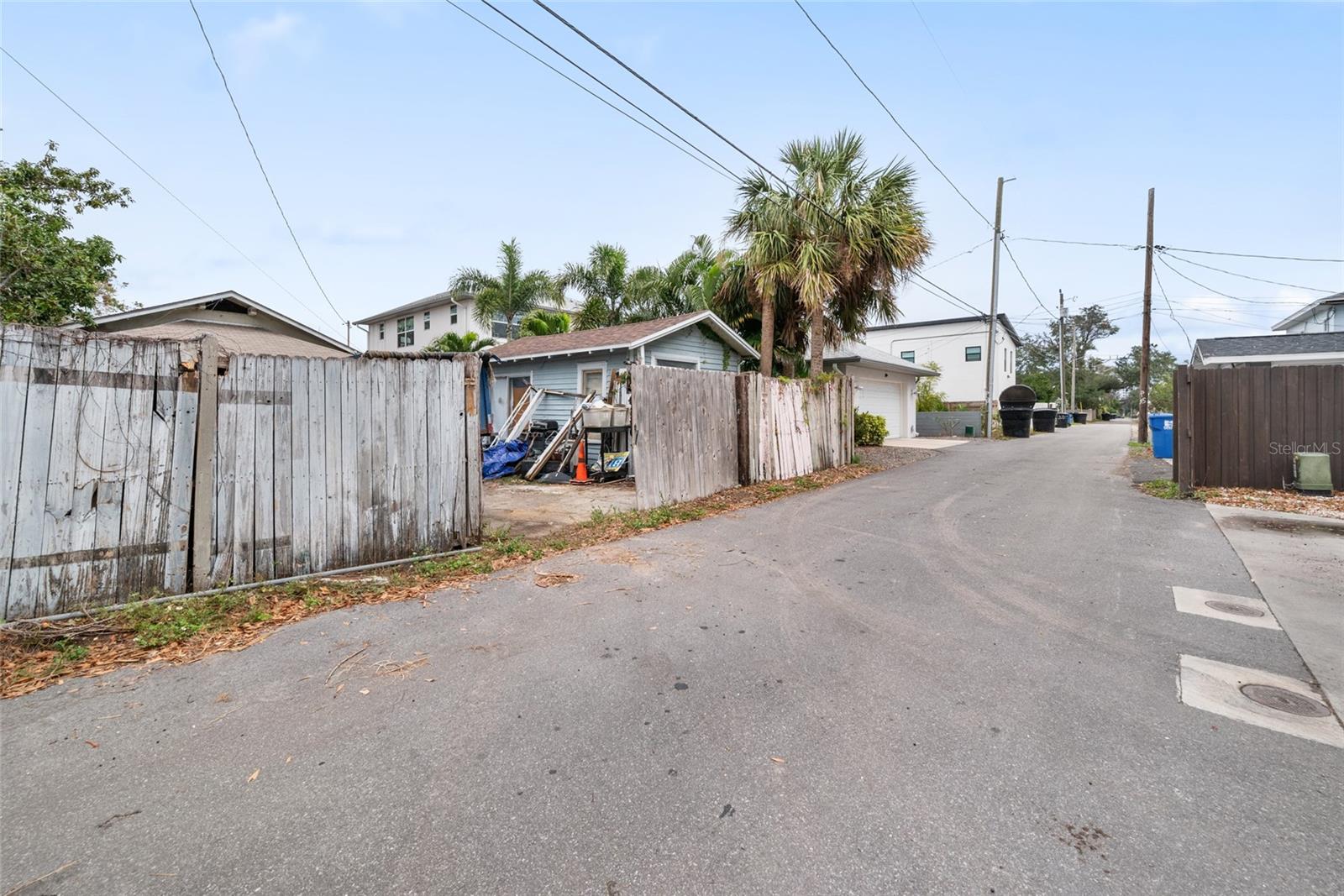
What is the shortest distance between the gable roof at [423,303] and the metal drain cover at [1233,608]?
24.0 meters

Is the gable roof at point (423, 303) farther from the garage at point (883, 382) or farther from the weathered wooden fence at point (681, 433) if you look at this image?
the weathered wooden fence at point (681, 433)

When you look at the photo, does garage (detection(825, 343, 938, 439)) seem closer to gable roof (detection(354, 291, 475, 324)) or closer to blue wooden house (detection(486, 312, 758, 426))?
blue wooden house (detection(486, 312, 758, 426))

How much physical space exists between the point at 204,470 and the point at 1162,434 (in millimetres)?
17959

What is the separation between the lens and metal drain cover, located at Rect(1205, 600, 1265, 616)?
4021 mm

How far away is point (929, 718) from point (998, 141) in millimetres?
13179

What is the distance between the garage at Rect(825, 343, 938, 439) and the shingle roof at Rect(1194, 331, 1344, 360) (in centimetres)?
914

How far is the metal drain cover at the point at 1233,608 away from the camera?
4.02 meters

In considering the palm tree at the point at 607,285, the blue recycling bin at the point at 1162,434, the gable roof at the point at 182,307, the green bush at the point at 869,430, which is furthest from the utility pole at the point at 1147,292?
the gable roof at the point at 182,307

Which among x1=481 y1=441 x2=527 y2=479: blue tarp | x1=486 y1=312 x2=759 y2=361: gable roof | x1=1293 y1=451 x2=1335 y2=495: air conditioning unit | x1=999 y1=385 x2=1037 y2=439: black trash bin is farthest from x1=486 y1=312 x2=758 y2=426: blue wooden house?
x1=999 y1=385 x2=1037 y2=439: black trash bin

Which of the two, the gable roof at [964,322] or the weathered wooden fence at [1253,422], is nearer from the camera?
the weathered wooden fence at [1253,422]

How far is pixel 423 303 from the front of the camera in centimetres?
2711

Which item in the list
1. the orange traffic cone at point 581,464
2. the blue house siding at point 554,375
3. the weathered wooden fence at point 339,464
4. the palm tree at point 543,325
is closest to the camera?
the weathered wooden fence at point 339,464

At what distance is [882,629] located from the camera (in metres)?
3.81

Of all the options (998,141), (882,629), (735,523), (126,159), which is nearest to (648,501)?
(735,523)
